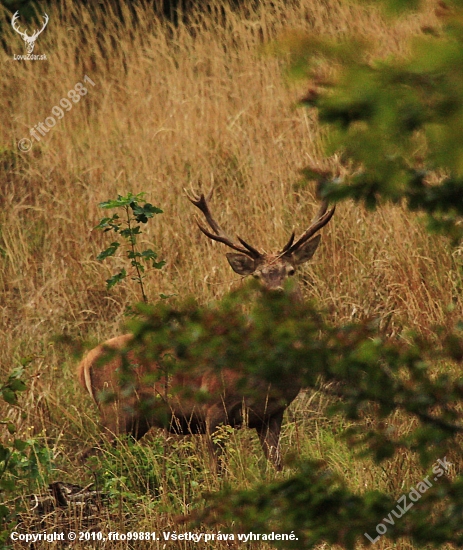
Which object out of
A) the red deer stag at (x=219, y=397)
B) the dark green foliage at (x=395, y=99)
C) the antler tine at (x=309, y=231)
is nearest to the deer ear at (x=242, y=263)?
the red deer stag at (x=219, y=397)

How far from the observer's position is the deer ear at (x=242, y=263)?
5.61 metres

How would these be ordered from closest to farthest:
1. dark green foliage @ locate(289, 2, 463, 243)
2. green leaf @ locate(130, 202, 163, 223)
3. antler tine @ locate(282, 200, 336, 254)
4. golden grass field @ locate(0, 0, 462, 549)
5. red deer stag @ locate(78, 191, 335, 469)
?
dark green foliage @ locate(289, 2, 463, 243)
red deer stag @ locate(78, 191, 335, 469)
golden grass field @ locate(0, 0, 462, 549)
green leaf @ locate(130, 202, 163, 223)
antler tine @ locate(282, 200, 336, 254)

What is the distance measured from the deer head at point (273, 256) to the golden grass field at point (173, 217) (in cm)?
42

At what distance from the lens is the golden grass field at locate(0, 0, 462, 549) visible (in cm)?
507

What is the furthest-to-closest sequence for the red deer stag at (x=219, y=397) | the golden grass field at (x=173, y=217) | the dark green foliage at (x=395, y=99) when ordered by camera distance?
the golden grass field at (x=173, y=217)
the red deer stag at (x=219, y=397)
the dark green foliage at (x=395, y=99)

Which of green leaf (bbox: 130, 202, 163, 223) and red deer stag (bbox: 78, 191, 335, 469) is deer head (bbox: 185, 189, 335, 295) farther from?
green leaf (bbox: 130, 202, 163, 223)

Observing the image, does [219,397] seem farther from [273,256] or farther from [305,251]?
[305,251]

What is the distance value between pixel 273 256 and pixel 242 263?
0.63 ft

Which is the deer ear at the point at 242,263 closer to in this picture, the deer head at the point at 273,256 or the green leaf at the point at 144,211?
the deer head at the point at 273,256

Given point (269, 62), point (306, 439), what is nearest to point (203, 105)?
point (269, 62)

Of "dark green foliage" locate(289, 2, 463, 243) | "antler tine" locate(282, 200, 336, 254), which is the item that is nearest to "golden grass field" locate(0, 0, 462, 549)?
"antler tine" locate(282, 200, 336, 254)

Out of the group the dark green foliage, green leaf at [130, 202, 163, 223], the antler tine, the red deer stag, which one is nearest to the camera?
the dark green foliage

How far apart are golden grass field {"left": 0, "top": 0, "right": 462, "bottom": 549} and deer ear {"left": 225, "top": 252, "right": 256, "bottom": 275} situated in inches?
20.3

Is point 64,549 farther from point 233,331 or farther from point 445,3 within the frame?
point 445,3
